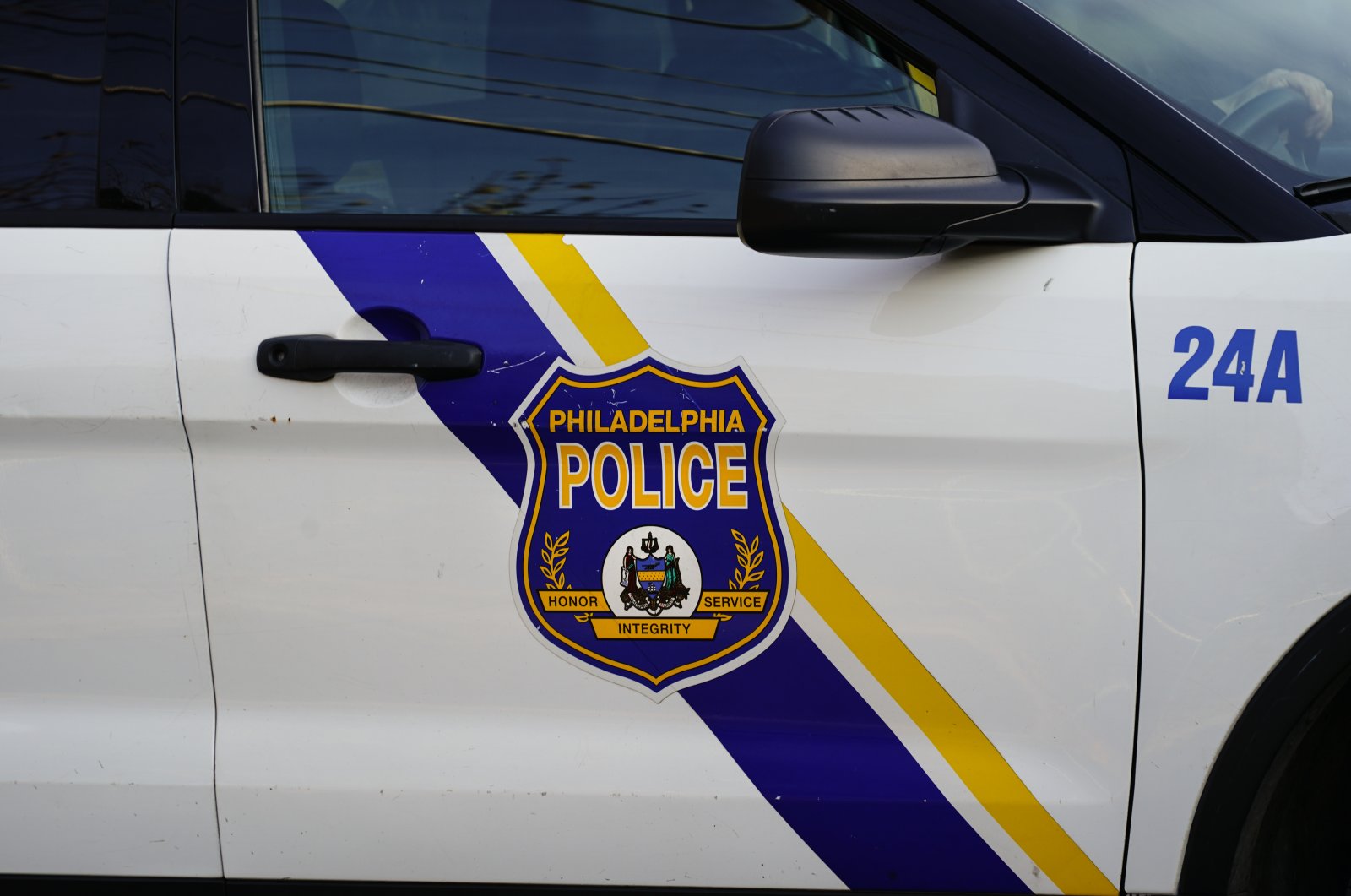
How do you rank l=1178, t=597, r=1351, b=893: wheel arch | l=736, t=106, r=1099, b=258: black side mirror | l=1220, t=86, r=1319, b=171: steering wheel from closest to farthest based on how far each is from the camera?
l=736, t=106, r=1099, b=258: black side mirror → l=1178, t=597, r=1351, b=893: wheel arch → l=1220, t=86, r=1319, b=171: steering wheel

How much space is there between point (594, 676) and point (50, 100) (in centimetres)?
105

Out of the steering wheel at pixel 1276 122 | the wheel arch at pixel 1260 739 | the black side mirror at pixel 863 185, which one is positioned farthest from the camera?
the steering wheel at pixel 1276 122

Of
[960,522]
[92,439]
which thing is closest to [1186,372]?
[960,522]

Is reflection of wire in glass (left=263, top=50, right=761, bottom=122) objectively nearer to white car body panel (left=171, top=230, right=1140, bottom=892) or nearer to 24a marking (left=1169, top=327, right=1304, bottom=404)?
white car body panel (left=171, top=230, right=1140, bottom=892)

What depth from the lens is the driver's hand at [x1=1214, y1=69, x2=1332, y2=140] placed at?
150 centimetres

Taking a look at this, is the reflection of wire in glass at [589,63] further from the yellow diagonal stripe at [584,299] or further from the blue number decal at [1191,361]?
the blue number decal at [1191,361]

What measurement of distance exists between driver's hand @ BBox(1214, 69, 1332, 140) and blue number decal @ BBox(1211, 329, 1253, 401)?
365 mm

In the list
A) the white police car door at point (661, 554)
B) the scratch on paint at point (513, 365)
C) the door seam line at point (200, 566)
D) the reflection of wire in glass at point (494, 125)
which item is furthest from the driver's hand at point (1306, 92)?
the door seam line at point (200, 566)

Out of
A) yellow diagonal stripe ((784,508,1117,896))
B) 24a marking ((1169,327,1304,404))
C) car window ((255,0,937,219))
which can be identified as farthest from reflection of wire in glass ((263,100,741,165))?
24a marking ((1169,327,1304,404))

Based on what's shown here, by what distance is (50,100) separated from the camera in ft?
5.00

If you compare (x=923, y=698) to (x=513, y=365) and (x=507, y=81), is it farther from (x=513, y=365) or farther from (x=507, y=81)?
(x=507, y=81)

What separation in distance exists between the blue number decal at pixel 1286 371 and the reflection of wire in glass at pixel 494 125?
69 cm

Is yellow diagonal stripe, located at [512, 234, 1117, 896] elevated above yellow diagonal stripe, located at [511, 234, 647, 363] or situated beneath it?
situated beneath

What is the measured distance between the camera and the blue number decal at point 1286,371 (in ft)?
4.31
